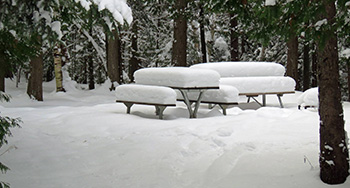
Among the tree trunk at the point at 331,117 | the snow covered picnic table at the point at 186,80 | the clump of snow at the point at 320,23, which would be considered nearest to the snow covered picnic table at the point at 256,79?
the snow covered picnic table at the point at 186,80

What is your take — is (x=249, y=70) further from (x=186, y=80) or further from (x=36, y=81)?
(x=36, y=81)

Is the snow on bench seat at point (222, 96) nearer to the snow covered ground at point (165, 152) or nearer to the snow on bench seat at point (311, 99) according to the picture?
the snow covered ground at point (165, 152)

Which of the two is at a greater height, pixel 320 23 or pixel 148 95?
pixel 320 23

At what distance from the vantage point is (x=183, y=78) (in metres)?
8.08

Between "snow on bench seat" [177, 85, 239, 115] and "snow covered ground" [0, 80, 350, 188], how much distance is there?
83 centimetres

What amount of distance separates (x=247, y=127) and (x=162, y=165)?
2249mm

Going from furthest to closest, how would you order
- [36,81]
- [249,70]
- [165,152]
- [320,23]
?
[36,81] → [249,70] → [165,152] → [320,23]

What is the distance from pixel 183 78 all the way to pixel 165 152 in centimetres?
283

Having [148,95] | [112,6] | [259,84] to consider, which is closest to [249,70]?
[259,84]

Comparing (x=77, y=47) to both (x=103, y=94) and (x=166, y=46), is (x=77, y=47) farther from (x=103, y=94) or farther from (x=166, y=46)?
(x=103, y=94)

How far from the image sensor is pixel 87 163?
17.5 feet

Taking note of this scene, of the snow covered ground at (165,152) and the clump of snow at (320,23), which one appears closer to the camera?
the clump of snow at (320,23)

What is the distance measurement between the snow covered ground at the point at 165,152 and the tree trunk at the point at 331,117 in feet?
0.57

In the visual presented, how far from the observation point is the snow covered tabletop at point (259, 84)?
1023cm
